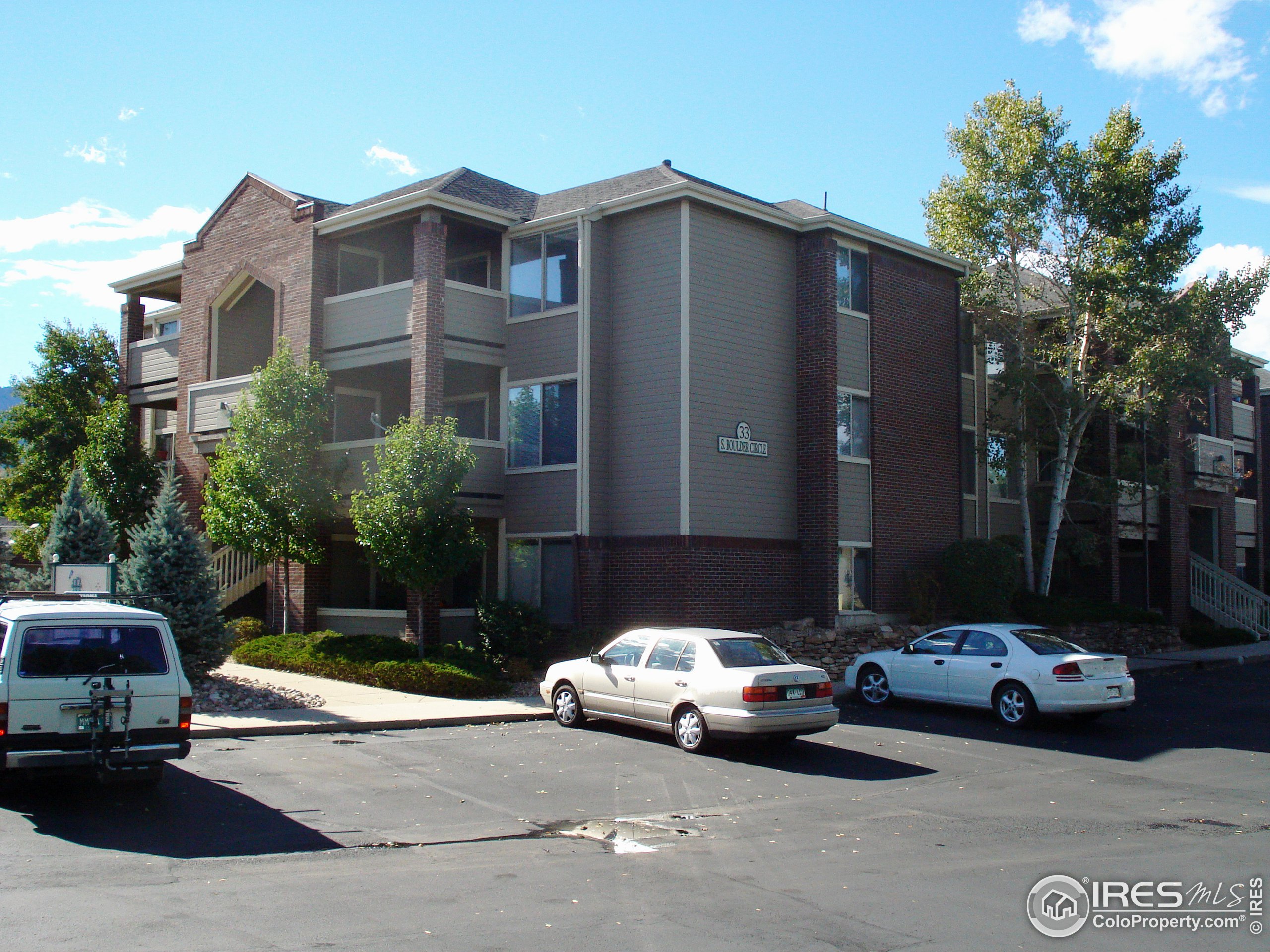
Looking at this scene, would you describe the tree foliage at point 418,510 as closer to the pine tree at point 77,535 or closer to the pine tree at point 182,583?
the pine tree at point 182,583

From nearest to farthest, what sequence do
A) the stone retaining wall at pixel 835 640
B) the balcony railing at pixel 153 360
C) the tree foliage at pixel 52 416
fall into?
the stone retaining wall at pixel 835 640, the balcony railing at pixel 153 360, the tree foliage at pixel 52 416

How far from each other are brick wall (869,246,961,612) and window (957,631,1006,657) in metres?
6.42

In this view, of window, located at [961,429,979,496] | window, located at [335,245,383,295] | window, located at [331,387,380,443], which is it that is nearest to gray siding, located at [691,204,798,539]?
window, located at [961,429,979,496]

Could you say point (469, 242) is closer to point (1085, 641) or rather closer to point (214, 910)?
point (1085, 641)

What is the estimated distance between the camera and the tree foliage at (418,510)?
18.8m

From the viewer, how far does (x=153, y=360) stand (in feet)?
94.5

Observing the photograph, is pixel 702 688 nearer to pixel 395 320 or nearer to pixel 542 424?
pixel 542 424

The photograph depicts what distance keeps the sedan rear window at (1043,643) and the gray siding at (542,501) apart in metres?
8.37

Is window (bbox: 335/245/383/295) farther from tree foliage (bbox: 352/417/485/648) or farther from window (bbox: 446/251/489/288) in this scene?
tree foliage (bbox: 352/417/485/648)

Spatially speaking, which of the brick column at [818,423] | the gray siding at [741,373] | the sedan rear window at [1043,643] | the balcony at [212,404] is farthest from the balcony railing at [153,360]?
the sedan rear window at [1043,643]

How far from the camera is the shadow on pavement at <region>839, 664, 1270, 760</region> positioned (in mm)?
14859

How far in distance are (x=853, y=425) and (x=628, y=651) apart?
1051cm

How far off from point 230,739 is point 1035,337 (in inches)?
784

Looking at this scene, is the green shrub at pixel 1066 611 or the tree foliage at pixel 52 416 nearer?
the green shrub at pixel 1066 611
